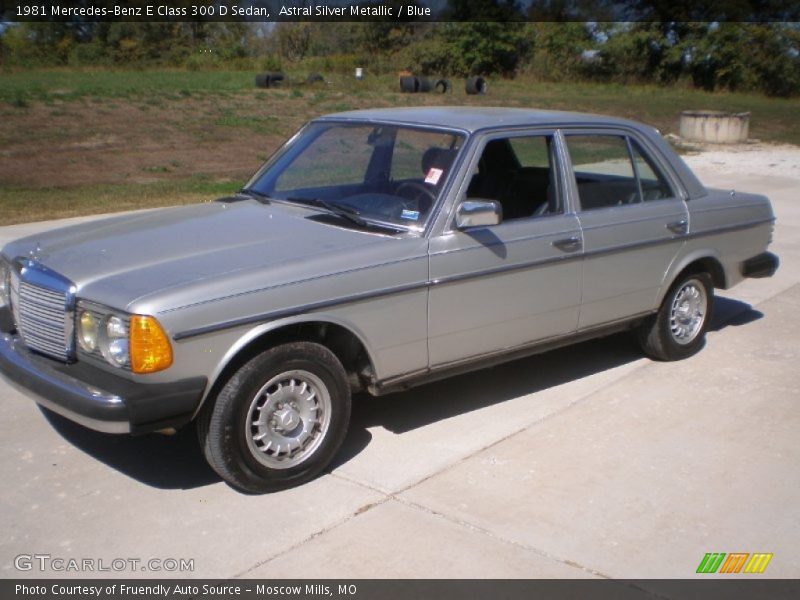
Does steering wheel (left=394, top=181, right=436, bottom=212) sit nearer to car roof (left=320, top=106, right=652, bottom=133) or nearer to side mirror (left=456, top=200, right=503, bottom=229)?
side mirror (left=456, top=200, right=503, bottom=229)

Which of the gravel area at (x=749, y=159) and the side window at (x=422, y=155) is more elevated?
the side window at (x=422, y=155)

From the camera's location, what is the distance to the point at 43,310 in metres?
4.31

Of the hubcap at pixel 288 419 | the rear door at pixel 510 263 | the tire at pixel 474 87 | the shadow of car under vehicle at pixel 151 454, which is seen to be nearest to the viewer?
the hubcap at pixel 288 419

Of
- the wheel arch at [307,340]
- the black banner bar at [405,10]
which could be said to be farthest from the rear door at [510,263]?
the black banner bar at [405,10]

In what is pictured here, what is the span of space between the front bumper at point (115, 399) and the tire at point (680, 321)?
347 centimetres

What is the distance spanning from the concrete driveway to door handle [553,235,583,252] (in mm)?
964

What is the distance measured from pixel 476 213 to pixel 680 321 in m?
2.39

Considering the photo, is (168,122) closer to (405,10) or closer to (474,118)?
(474,118)

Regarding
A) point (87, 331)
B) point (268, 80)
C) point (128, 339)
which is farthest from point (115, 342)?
point (268, 80)

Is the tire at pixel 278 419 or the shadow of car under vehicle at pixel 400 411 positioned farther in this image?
the shadow of car under vehicle at pixel 400 411

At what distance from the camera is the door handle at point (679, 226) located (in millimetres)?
6001

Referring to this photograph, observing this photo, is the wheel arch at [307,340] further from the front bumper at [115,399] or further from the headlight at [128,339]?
the headlight at [128,339]

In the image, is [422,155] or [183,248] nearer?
[183,248]
